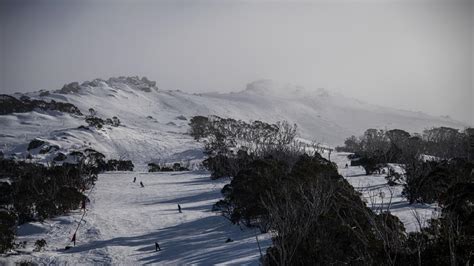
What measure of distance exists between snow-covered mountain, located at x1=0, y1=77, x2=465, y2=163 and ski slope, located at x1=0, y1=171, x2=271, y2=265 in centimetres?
4102

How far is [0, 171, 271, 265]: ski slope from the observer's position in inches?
778

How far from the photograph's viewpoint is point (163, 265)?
18.7 metres

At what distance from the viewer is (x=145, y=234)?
25.1 m

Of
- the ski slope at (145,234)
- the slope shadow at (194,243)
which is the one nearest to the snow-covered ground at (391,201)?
the slope shadow at (194,243)

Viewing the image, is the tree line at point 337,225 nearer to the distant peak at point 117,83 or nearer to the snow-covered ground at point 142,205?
the snow-covered ground at point 142,205

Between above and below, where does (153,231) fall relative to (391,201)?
below

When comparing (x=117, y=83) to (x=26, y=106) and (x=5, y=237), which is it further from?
(x=5, y=237)

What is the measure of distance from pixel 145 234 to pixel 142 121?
337 ft

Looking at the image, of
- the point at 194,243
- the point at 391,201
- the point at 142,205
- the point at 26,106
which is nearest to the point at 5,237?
the point at 194,243

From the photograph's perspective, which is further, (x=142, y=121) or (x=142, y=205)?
(x=142, y=121)

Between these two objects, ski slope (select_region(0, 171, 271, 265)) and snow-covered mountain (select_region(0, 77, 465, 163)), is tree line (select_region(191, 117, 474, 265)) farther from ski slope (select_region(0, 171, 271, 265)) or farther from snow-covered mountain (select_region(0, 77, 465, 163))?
snow-covered mountain (select_region(0, 77, 465, 163))

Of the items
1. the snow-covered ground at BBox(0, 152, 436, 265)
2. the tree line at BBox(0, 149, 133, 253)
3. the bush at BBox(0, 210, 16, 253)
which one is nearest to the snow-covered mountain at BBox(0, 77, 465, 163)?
the tree line at BBox(0, 149, 133, 253)

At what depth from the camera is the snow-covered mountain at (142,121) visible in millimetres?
79625

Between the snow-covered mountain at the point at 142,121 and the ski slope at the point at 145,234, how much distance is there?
41.0 metres
